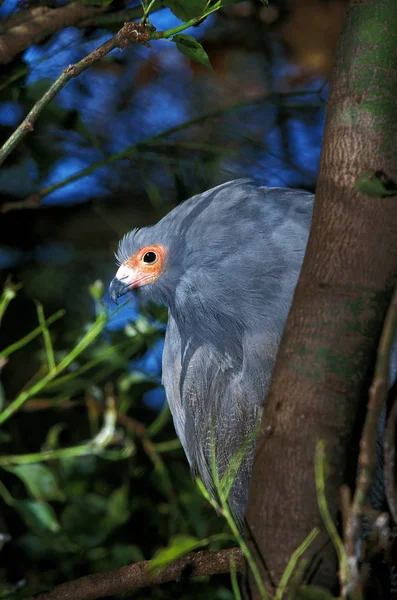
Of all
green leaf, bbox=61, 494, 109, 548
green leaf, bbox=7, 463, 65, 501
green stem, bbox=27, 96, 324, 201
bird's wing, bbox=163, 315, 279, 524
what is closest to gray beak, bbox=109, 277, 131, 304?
bird's wing, bbox=163, 315, 279, 524

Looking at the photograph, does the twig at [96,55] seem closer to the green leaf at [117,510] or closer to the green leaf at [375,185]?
the green leaf at [375,185]

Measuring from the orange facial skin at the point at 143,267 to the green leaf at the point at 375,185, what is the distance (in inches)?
27.0

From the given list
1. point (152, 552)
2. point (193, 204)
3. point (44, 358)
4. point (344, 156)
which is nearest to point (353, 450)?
point (344, 156)

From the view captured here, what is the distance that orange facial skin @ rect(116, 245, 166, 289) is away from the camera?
4.79ft

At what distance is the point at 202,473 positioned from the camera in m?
1.57

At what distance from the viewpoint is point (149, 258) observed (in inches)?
57.9

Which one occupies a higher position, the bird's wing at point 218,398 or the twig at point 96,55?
the twig at point 96,55

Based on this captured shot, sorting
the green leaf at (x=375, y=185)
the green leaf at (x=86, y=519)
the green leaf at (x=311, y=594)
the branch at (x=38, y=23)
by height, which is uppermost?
the branch at (x=38, y=23)

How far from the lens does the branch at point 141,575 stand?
3.55ft

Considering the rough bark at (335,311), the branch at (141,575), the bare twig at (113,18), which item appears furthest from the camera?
the bare twig at (113,18)

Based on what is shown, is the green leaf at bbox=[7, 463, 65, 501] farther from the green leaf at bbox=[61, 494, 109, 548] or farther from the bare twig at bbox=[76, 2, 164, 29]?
the bare twig at bbox=[76, 2, 164, 29]

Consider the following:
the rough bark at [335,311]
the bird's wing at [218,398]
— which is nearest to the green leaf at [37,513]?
the bird's wing at [218,398]

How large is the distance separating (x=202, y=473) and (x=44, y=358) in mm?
516

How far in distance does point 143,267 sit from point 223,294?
20 cm
